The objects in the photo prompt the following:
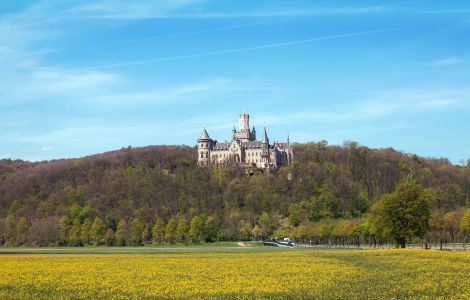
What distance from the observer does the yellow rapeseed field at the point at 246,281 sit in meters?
40.7

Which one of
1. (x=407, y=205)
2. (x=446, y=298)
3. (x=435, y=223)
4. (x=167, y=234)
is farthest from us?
(x=167, y=234)

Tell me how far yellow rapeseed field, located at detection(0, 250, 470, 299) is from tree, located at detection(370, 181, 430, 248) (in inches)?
1408

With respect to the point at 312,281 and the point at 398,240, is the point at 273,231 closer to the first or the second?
the point at 398,240

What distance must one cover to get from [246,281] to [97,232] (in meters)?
133

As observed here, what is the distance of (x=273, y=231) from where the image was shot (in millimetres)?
185750

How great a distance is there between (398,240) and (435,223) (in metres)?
23.4

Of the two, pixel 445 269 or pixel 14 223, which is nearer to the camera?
pixel 445 269

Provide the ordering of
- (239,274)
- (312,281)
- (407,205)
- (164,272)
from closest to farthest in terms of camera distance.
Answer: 1. (312,281)
2. (239,274)
3. (164,272)
4. (407,205)

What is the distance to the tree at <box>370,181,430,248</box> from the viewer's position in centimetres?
10081

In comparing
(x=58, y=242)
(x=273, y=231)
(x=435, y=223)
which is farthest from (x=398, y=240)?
(x=58, y=242)

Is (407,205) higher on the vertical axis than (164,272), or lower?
higher

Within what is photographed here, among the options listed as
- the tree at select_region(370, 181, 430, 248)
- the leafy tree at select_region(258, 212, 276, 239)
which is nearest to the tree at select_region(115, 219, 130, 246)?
Answer: the leafy tree at select_region(258, 212, 276, 239)

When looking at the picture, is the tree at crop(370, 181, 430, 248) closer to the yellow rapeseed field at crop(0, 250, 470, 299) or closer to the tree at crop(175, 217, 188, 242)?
the yellow rapeseed field at crop(0, 250, 470, 299)

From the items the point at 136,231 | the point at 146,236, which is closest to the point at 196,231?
the point at 146,236
